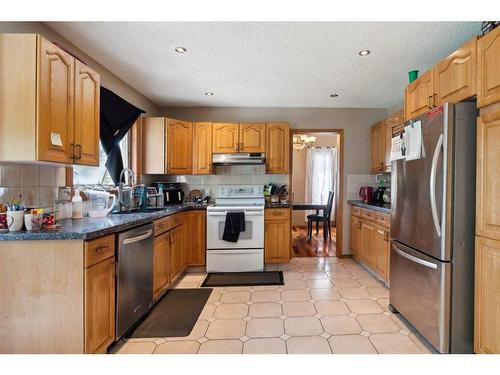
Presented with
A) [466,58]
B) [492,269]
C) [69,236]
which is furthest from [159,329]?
[466,58]

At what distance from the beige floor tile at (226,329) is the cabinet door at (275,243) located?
1.37m

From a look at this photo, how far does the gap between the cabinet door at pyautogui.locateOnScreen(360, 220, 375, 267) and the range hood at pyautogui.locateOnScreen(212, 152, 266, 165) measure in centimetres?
165

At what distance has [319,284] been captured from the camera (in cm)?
307

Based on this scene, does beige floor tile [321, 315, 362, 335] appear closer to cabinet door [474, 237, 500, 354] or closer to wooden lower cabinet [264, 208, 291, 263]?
cabinet door [474, 237, 500, 354]

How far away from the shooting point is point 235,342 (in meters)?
1.96

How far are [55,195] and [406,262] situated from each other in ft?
9.45

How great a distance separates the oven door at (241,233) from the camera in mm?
3422

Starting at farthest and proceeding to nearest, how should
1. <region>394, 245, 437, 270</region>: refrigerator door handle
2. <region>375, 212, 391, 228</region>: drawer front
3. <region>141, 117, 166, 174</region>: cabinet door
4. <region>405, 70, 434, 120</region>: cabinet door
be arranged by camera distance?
<region>141, 117, 166, 174</region>: cabinet door → <region>375, 212, 391, 228</region>: drawer front → <region>405, 70, 434, 120</region>: cabinet door → <region>394, 245, 437, 270</region>: refrigerator door handle

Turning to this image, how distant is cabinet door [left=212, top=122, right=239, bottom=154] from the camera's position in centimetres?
381

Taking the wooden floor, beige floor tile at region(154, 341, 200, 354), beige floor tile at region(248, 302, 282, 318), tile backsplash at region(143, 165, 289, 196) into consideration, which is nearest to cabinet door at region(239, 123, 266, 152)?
tile backsplash at region(143, 165, 289, 196)

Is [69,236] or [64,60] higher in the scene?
[64,60]

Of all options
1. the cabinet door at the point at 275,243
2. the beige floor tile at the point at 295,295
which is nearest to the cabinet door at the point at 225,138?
the cabinet door at the point at 275,243

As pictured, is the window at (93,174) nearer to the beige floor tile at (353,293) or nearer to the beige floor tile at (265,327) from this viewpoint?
the beige floor tile at (265,327)

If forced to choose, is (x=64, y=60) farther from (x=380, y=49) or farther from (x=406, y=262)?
(x=406, y=262)
